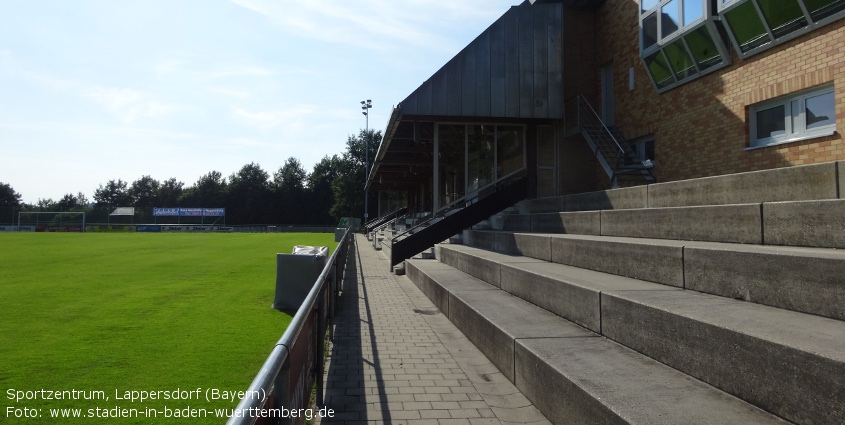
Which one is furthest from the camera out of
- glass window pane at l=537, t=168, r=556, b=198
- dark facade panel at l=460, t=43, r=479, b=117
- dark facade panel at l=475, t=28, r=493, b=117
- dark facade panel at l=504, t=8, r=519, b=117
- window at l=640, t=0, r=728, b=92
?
glass window pane at l=537, t=168, r=556, b=198

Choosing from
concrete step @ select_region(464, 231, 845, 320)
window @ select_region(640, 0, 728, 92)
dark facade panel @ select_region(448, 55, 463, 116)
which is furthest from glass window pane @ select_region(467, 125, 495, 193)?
concrete step @ select_region(464, 231, 845, 320)

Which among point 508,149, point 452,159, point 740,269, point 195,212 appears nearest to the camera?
point 740,269

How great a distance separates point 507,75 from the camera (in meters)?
14.5

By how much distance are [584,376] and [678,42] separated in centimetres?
1036

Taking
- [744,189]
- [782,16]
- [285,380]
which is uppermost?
[782,16]

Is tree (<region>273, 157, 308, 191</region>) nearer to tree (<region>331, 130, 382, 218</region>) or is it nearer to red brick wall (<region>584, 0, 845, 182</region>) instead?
tree (<region>331, 130, 382, 218</region>)

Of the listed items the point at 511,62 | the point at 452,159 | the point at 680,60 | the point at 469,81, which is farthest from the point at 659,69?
the point at 452,159

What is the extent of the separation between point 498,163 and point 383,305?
798cm

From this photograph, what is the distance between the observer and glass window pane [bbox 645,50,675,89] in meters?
12.0

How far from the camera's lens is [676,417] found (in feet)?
8.50

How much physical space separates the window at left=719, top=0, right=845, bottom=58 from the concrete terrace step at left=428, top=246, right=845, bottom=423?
6.56m

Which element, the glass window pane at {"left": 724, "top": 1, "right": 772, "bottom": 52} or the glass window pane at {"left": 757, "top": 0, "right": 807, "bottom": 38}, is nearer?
the glass window pane at {"left": 757, "top": 0, "right": 807, "bottom": 38}

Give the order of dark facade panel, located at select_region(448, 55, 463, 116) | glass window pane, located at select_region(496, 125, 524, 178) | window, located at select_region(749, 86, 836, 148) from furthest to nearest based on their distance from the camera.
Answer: glass window pane, located at select_region(496, 125, 524, 178) < dark facade panel, located at select_region(448, 55, 463, 116) < window, located at select_region(749, 86, 836, 148)

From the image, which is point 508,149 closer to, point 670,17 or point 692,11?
point 670,17
